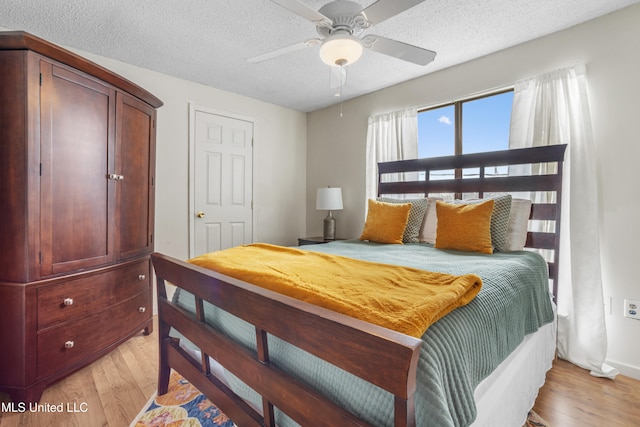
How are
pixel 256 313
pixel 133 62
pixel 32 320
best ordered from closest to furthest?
pixel 256 313 < pixel 32 320 < pixel 133 62

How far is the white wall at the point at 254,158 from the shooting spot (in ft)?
10.2

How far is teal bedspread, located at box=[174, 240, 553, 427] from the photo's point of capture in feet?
2.67

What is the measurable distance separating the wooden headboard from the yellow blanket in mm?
1541

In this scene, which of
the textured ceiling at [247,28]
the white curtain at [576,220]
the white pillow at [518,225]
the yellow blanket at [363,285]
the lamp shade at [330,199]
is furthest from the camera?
the lamp shade at [330,199]

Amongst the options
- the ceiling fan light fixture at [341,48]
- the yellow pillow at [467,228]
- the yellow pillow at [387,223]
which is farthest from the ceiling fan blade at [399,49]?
the yellow pillow at [387,223]

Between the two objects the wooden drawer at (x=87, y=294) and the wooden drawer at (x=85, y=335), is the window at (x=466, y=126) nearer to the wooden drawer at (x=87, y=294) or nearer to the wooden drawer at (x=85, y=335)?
the wooden drawer at (x=87, y=294)

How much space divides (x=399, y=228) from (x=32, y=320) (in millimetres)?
2525

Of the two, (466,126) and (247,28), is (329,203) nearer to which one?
(466,126)

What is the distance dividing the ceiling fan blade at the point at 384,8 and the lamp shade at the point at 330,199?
85.9 inches

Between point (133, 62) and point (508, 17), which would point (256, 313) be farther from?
point (133, 62)

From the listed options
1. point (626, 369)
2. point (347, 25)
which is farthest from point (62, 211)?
point (626, 369)

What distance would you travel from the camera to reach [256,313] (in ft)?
3.36

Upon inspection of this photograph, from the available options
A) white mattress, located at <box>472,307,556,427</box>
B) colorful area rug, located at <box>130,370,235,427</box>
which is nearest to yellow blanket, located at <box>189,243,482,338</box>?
white mattress, located at <box>472,307,556,427</box>

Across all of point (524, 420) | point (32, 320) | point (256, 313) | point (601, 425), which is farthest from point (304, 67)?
point (601, 425)
